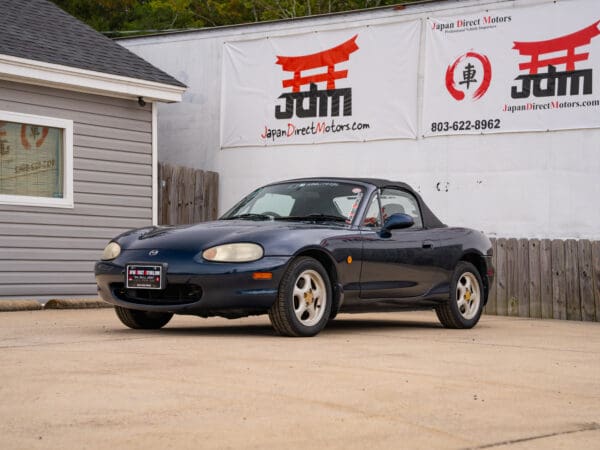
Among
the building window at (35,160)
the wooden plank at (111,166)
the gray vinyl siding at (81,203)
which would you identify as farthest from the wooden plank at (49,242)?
the wooden plank at (111,166)

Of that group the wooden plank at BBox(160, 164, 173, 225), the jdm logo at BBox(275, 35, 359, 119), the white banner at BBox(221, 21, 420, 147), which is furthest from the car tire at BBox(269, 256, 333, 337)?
the wooden plank at BBox(160, 164, 173, 225)

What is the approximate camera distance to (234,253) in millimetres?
8969

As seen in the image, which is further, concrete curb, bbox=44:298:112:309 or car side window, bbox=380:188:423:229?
concrete curb, bbox=44:298:112:309

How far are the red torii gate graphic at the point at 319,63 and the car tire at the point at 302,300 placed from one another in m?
8.99

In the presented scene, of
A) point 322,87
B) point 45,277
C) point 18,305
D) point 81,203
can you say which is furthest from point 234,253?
point 322,87

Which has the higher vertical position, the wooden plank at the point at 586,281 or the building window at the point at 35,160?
the building window at the point at 35,160

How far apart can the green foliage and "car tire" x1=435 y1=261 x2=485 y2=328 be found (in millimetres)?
25024

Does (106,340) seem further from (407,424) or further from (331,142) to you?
(331,142)

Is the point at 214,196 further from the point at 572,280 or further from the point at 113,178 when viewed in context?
the point at 572,280

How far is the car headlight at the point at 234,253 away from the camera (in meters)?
8.95

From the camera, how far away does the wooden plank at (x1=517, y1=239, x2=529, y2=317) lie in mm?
15148

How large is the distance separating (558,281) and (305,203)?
575 centimetres

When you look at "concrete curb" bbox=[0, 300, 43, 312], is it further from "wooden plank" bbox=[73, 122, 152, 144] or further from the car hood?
the car hood

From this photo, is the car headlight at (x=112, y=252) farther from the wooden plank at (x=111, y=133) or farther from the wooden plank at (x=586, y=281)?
the wooden plank at (x=586, y=281)
